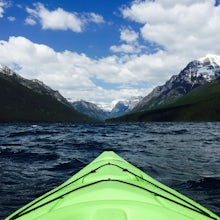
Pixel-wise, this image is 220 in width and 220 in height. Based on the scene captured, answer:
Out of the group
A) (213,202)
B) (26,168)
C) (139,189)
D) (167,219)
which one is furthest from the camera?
(26,168)

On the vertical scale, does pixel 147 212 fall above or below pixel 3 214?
above

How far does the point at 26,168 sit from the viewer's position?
16328mm

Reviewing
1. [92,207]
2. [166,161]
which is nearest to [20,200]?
[92,207]

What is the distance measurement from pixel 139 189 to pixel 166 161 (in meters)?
13.1

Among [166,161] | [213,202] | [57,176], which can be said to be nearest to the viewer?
[213,202]

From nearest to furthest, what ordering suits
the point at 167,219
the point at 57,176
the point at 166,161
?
the point at 167,219, the point at 57,176, the point at 166,161

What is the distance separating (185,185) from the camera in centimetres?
1263

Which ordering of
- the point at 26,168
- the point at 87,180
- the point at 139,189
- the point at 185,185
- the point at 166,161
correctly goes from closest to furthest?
the point at 139,189 → the point at 87,180 → the point at 185,185 → the point at 26,168 → the point at 166,161

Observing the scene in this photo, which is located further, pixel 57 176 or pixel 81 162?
pixel 81 162

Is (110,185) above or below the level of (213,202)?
above

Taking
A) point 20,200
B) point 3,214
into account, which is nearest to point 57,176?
point 20,200

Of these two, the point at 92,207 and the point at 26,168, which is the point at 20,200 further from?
the point at 92,207

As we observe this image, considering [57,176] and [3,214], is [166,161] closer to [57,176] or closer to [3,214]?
[57,176]

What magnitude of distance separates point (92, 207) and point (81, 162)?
14.5 metres
